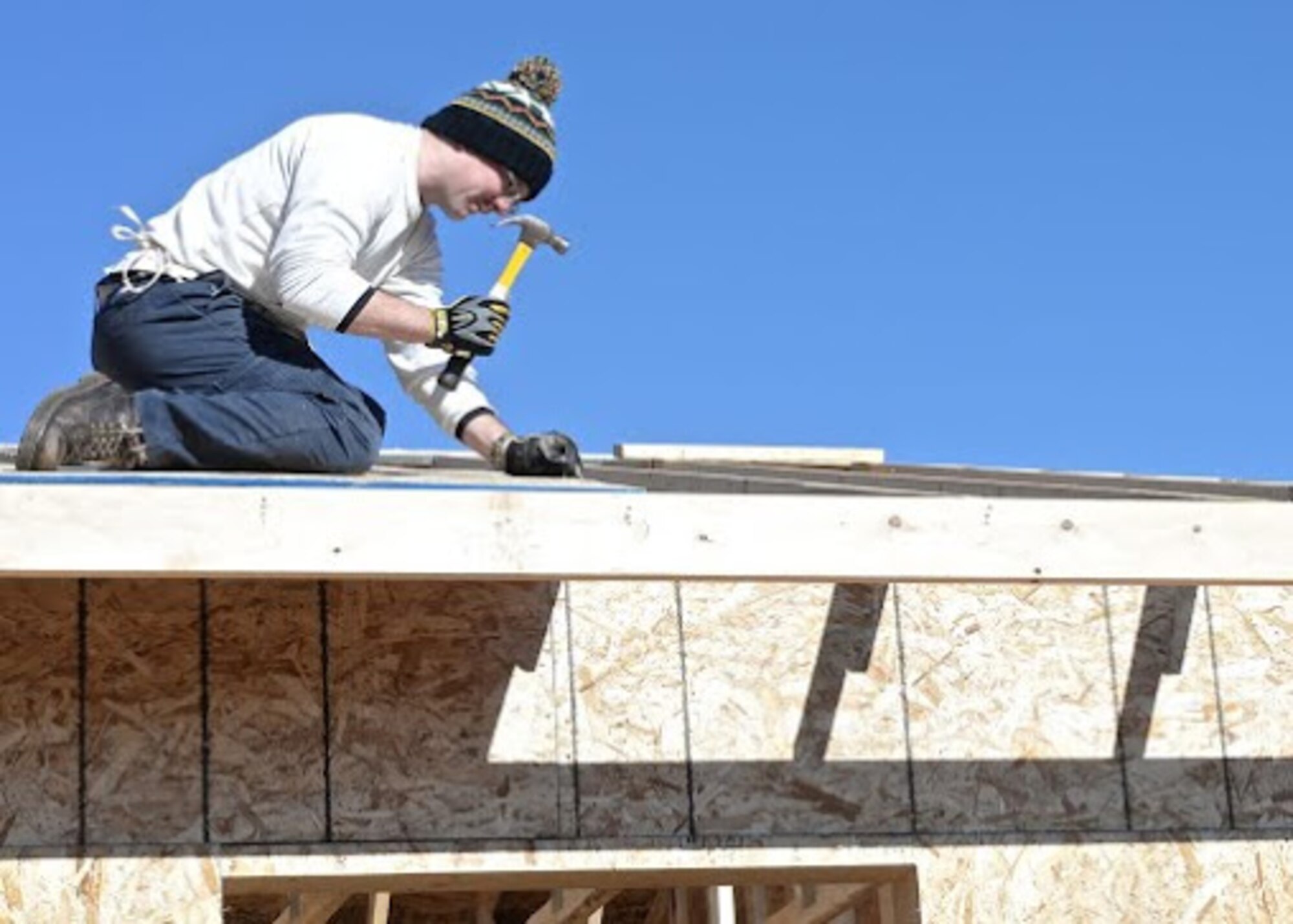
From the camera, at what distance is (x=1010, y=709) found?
7.07 metres

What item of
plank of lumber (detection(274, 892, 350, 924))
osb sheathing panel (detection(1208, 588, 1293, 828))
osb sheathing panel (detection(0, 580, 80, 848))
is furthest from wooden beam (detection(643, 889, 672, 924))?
osb sheathing panel (detection(0, 580, 80, 848))

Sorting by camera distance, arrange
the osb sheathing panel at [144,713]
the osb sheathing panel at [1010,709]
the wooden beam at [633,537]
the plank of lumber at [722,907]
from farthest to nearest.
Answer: the plank of lumber at [722,907]
the osb sheathing panel at [1010,709]
the osb sheathing panel at [144,713]
the wooden beam at [633,537]

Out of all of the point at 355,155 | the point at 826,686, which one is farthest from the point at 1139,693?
the point at 355,155

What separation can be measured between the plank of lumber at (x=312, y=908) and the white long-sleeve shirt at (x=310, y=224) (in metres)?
2.32

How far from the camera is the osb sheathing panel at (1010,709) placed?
22.8ft

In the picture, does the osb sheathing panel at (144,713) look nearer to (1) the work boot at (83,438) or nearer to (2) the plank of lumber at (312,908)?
(1) the work boot at (83,438)

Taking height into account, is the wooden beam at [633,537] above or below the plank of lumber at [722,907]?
below

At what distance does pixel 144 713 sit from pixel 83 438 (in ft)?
2.38

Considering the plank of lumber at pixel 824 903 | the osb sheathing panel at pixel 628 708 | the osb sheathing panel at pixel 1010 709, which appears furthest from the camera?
the plank of lumber at pixel 824 903

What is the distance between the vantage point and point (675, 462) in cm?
1085

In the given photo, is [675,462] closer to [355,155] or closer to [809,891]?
[809,891]

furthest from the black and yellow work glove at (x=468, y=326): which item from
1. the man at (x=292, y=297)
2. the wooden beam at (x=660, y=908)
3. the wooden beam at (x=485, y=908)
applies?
the wooden beam at (x=485, y=908)

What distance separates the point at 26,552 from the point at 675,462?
5.43 meters

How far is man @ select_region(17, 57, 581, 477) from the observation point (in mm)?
6582
